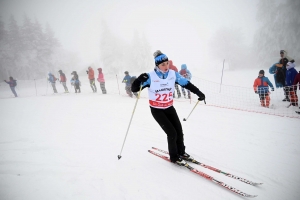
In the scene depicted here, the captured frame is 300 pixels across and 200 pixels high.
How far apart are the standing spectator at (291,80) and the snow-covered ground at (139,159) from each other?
291 centimetres

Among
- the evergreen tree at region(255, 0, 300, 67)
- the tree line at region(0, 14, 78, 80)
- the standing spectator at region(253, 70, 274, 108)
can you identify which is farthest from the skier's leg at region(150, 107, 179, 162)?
the tree line at region(0, 14, 78, 80)

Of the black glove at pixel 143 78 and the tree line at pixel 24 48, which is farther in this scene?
the tree line at pixel 24 48

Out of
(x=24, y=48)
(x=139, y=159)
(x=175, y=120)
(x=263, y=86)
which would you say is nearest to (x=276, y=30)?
(x=263, y=86)

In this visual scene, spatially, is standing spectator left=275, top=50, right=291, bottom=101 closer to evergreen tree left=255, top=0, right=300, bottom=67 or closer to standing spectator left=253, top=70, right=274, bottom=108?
standing spectator left=253, top=70, right=274, bottom=108

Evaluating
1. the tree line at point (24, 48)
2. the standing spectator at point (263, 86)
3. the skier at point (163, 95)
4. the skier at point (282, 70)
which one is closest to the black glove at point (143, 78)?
the skier at point (163, 95)

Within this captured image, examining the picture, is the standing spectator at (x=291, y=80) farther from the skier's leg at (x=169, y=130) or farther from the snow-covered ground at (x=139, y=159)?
the skier's leg at (x=169, y=130)

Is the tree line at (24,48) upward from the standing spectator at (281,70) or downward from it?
upward

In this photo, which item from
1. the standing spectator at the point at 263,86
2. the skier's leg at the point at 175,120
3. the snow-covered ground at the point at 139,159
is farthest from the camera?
the standing spectator at the point at 263,86

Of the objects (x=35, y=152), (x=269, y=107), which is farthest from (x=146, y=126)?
(x=269, y=107)

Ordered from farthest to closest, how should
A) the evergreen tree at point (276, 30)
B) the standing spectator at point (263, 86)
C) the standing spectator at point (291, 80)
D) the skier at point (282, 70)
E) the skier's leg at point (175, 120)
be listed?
the evergreen tree at point (276, 30), the standing spectator at point (263, 86), the skier at point (282, 70), the standing spectator at point (291, 80), the skier's leg at point (175, 120)

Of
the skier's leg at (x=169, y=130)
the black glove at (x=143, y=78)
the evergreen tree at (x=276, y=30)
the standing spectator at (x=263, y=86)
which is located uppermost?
the evergreen tree at (x=276, y=30)

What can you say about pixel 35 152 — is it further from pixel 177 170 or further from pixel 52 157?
pixel 177 170

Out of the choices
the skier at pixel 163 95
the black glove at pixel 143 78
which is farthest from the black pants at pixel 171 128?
the black glove at pixel 143 78

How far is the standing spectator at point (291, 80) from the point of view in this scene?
804 centimetres
